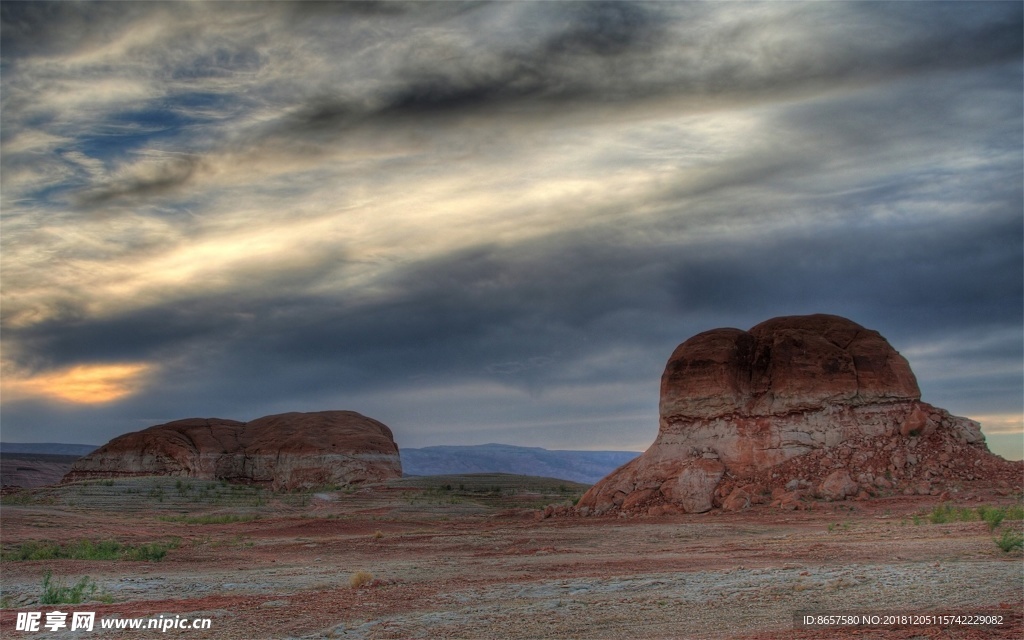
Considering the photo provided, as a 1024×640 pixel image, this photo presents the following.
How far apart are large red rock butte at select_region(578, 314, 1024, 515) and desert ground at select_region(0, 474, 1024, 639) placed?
6.10 feet

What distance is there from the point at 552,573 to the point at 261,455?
6659cm

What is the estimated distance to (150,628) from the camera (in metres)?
14.1

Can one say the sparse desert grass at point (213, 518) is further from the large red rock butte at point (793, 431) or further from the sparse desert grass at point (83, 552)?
the large red rock butte at point (793, 431)

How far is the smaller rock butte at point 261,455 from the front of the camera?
7669 centimetres

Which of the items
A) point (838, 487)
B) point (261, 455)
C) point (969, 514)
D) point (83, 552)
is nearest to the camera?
point (83, 552)

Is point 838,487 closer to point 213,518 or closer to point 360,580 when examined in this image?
point 360,580

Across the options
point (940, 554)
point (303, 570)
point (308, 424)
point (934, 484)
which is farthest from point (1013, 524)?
point (308, 424)

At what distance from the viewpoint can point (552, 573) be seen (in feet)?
66.9

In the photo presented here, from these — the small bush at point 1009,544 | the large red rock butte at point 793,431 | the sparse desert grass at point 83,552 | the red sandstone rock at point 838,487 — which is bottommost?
the sparse desert grass at point 83,552

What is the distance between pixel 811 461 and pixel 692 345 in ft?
27.3

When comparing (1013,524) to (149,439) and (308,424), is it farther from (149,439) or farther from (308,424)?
(149,439)

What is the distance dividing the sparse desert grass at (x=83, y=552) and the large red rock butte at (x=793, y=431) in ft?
66.4

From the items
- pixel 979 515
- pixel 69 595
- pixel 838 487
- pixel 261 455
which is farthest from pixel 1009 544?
pixel 261 455

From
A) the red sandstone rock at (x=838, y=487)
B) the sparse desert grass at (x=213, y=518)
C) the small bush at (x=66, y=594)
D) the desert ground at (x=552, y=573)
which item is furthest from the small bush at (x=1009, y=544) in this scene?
the sparse desert grass at (x=213, y=518)
